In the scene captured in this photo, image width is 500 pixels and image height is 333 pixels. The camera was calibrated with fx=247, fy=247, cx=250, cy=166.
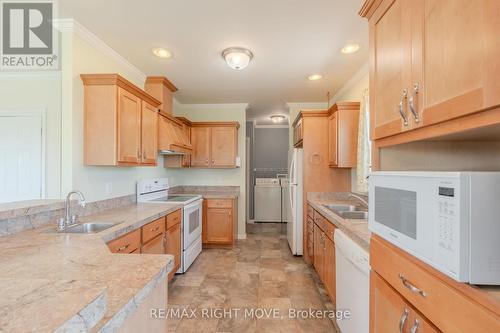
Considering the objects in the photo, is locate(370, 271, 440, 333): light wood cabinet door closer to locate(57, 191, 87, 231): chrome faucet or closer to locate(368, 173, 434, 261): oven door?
locate(368, 173, 434, 261): oven door

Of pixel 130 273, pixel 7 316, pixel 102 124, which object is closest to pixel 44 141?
pixel 102 124

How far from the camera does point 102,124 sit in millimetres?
2201

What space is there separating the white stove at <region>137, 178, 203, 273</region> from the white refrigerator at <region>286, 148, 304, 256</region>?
4.65ft

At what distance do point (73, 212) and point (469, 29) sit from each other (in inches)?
105

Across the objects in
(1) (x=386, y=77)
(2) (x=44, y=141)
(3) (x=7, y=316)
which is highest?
(1) (x=386, y=77)

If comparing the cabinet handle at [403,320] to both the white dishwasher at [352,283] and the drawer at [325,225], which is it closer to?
the white dishwasher at [352,283]

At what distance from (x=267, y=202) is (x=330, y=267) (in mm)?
3787

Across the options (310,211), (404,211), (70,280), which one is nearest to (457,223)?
(404,211)

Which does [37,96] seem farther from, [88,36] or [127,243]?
[127,243]

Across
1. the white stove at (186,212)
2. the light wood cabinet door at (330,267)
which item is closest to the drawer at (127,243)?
the white stove at (186,212)

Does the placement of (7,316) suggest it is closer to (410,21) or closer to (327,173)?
(410,21)

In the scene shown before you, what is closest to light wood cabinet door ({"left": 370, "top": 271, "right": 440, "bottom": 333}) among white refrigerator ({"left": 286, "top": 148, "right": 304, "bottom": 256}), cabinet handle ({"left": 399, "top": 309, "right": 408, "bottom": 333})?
cabinet handle ({"left": 399, "top": 309, "right": 408, "bottom": 333})

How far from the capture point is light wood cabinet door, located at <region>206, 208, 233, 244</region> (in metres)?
4.05

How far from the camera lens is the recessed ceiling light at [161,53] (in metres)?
2.52
